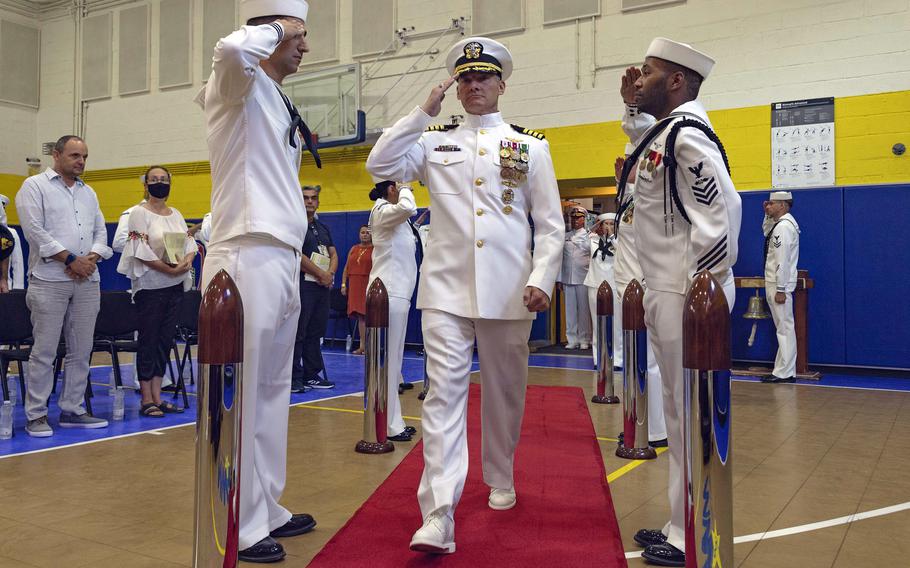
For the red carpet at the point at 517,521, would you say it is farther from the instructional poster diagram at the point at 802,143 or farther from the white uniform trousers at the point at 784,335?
the instructional poster diagram at the point at 802,143

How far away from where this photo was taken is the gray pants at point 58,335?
5.09 m

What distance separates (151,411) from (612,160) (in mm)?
7470

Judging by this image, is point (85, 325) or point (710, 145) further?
point (85, 325)

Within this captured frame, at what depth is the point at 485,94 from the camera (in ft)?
10.5

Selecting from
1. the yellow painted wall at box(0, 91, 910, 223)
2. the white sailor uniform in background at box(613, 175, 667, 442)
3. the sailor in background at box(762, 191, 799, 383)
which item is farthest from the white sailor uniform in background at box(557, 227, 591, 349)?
the white sailor uniform in background at box(613, 175, 667, 442)

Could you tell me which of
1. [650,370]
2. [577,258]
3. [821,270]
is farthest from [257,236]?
[577,258]

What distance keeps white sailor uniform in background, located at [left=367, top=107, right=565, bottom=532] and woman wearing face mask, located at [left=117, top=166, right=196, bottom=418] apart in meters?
3.32

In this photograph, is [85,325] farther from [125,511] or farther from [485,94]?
[485,94]

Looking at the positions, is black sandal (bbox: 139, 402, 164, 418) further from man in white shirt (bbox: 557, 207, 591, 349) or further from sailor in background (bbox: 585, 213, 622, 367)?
man in white shirt (bbox: 557, 207, 591, 349)

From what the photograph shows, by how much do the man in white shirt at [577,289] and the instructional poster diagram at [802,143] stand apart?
131 inches

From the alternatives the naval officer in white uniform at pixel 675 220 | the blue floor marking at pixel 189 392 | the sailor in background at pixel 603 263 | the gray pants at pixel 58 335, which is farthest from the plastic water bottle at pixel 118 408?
the sailor in background at pixel 603 263

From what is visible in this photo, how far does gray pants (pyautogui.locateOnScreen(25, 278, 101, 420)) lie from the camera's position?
509 centimetres

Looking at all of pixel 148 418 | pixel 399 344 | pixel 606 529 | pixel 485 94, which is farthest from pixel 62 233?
pixel 606 529

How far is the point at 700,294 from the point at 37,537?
282cm
